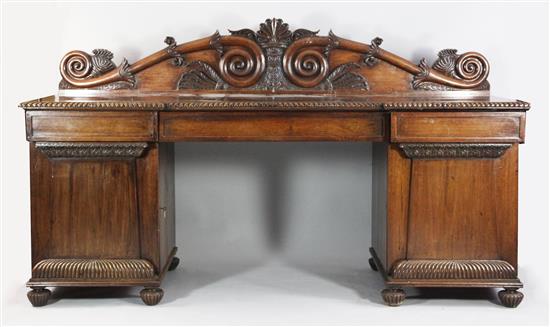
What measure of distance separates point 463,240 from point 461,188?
0.25 m

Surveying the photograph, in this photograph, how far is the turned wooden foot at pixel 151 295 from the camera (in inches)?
169

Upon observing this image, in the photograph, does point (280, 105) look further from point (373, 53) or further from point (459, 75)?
point (459, 75)

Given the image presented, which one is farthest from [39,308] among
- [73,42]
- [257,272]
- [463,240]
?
[463,240]

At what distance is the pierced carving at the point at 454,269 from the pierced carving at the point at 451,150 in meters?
0.50

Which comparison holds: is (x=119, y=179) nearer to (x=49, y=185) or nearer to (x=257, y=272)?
(x=49, y=185)

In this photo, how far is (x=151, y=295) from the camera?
4.29 meters

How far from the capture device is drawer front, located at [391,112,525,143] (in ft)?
13.7

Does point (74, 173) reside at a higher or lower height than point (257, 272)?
higher

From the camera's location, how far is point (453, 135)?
4.18 meters

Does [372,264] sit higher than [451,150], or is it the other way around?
[451,150]

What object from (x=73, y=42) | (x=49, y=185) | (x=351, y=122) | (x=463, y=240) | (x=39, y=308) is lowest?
(x=39, y=308)

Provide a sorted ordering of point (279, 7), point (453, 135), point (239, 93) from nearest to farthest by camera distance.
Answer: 1. point (453, 135)
2. point (239, 93)
3. point (279, 7)

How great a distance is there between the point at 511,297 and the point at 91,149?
2064mm

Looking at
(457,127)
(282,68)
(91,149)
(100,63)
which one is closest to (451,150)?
(457,127)
